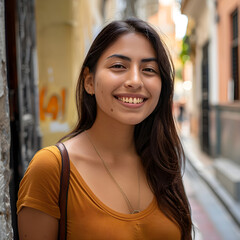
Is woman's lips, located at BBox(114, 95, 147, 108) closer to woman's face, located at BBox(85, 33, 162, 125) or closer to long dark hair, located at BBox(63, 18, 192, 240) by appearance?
woman's face, located at BBox(85, 33, 162, 125)

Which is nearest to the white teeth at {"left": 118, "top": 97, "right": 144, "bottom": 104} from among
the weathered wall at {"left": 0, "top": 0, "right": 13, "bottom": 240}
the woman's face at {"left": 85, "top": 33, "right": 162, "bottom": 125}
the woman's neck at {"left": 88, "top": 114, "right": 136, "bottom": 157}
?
the woman's face at {"left": 85, "top": 33, "right": 162, "bottom": 125}

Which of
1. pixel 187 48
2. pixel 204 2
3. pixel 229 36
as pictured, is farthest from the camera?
pixel 187 48

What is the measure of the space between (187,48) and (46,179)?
16.8m

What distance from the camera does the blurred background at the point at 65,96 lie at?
2564 millimetres

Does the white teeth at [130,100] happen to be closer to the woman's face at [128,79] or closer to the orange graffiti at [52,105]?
the woman's face at [128,79]

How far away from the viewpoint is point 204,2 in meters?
11.8

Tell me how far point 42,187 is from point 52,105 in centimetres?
459

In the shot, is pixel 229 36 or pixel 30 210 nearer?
pixel 30 210

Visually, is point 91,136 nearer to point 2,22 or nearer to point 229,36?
point 2,22

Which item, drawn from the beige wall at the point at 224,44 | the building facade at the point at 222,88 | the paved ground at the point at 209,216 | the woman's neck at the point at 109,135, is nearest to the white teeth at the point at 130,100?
the woman's neck at the point at 109,135

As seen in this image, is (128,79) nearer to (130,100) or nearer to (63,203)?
(130,100)

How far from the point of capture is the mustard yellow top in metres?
1.41

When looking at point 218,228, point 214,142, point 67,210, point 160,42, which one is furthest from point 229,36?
point 67,210

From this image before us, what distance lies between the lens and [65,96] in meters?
5.91
